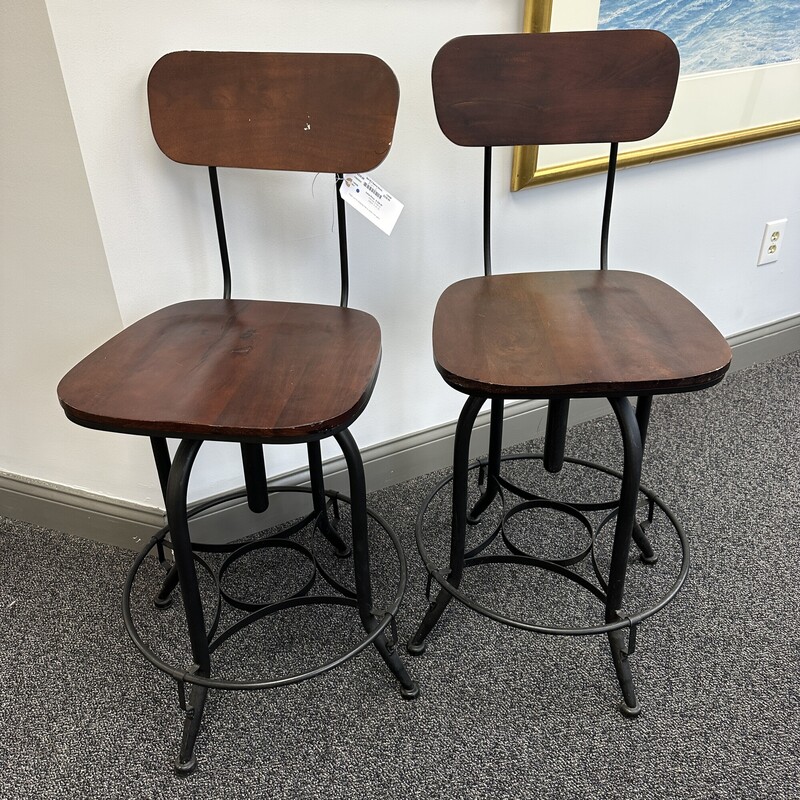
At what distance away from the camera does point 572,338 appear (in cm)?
102

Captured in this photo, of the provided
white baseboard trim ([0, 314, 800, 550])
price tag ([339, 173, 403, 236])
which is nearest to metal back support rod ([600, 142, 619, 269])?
price tag ([339, 173, 403, 236])

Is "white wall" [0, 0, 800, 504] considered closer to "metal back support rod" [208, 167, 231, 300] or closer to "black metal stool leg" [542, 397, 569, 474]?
"metal back support rod" [208, 167, 231, 300]

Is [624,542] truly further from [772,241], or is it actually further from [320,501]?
[772,241]

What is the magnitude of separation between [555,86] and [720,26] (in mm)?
743

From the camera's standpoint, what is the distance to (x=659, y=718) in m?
1.13

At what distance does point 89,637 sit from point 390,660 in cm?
55

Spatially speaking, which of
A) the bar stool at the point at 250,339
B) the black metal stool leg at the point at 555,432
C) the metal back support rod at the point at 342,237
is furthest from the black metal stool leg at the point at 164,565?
the black metal stool leg at the point at 555,432

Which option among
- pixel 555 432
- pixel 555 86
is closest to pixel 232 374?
pixel 555 432

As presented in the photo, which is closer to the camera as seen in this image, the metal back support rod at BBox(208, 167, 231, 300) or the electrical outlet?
the metal back support rod at BBox(208, 167, 231, 300)

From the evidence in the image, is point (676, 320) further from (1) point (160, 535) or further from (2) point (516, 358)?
(1) point (160, 535)

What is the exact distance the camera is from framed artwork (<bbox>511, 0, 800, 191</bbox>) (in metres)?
1.50

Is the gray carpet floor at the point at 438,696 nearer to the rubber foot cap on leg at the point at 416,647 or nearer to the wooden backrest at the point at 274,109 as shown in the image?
the rubber foot cap on leg at the point at 416,647

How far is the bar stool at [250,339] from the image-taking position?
0.93 meters

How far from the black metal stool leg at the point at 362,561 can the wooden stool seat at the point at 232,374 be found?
8 centimetres
